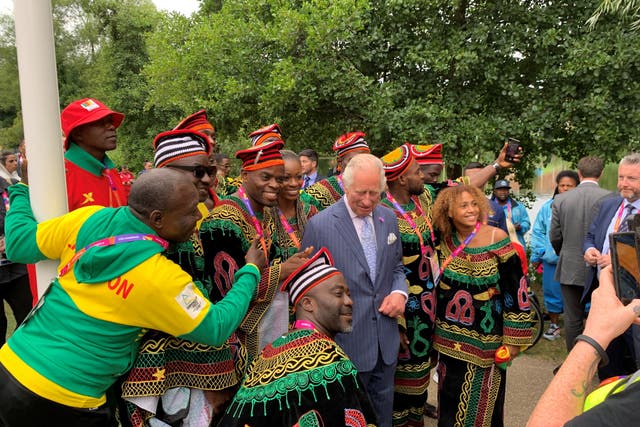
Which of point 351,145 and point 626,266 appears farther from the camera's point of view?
point 351,145

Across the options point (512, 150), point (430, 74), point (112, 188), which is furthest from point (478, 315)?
point (430, 74)

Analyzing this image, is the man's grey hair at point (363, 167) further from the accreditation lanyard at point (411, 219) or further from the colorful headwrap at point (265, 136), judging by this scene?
the accreditation lanyard at point (411, 219)

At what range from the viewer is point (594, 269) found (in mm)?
5105

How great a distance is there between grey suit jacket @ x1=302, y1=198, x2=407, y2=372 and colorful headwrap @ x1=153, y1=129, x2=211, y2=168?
3.57 ft

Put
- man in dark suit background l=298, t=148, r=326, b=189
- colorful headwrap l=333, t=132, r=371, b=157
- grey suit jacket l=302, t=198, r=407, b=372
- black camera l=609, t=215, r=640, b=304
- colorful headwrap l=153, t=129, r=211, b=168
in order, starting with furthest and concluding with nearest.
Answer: man in dark suit background l=298, t=148, r=326, b=189 → colorful headwrap l=333, t=132, r=371, b=157 → grey suit jacket l=302, t=198, r=407, b=372 → colorful headwrap l=153, t=129, r=211, b=168 → black camera l=609, t=215, r=640, b=304

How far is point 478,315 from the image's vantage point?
12.4ft

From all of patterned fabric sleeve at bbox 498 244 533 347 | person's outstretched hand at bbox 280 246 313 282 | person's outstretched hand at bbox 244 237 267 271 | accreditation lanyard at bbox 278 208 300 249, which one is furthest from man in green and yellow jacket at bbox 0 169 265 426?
patterned fabric sleeve at bbox 498 244 533 347

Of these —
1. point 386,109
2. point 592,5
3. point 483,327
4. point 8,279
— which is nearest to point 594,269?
point 483,327

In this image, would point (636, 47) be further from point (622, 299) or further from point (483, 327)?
point (622, 299)

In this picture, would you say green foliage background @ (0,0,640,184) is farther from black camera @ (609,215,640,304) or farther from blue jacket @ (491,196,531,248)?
black camera @ (609,215,640,304)

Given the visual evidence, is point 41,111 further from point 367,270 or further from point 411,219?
point 411,219

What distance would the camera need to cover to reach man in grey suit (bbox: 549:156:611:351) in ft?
19.2

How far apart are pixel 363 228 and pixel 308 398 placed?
1.77 meters

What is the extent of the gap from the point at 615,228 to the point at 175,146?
13.3ft
